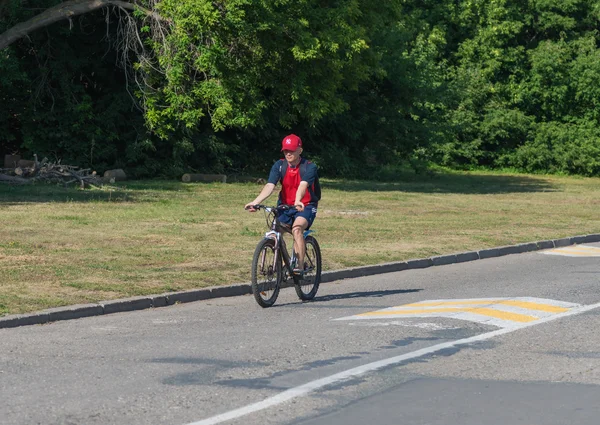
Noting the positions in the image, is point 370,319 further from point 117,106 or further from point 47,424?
point 117,106

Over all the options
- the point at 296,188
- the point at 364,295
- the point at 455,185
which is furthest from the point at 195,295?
the point at 455,185

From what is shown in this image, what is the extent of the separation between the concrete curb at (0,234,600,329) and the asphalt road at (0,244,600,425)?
0.19m

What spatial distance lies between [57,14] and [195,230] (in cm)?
1545

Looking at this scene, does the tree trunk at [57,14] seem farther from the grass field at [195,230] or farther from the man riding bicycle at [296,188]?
the man riding bicycle at [296,188]

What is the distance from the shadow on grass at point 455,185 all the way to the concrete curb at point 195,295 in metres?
16.4

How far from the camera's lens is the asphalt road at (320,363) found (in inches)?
270

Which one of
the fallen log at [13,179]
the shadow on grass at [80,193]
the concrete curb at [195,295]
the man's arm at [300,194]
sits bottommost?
the concrete curb at [195,295]

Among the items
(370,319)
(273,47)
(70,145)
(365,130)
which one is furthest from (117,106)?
(370,319)

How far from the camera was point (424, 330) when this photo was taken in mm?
10156

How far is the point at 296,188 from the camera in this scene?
40.3ft

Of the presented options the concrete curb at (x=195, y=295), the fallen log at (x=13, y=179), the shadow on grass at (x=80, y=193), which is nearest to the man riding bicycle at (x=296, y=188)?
the concrete curb at (x=195, y=295)

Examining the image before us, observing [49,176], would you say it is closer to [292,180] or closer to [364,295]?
[364,295]

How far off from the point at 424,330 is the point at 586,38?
1898 inches

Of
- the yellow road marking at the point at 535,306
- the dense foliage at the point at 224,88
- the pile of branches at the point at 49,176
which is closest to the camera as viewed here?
the yellow road marking at the point at 535,306
